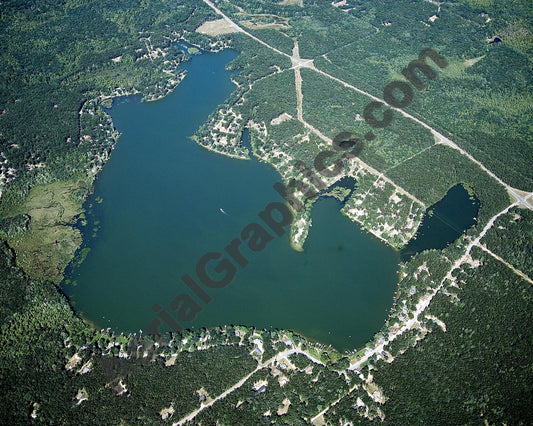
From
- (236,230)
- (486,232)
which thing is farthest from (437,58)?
(236,230)

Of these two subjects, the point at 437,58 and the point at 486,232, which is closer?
the point at 486,232

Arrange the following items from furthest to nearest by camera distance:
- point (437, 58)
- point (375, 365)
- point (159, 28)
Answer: point (159, 28)
point (437, 58)
point (375, 365)

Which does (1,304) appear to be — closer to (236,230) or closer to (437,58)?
(236,230)

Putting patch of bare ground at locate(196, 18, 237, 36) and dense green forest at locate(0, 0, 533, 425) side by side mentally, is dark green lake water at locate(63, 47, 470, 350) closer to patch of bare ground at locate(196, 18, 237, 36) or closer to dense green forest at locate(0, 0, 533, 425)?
dense green forest at locate(0, 0, 533, 425)

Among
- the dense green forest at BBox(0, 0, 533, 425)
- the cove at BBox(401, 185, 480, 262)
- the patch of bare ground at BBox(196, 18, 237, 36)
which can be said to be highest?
the patch of bare ground at BBox(196, 18, 237, 36)

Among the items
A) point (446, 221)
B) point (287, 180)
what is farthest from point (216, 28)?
point (446, 221)

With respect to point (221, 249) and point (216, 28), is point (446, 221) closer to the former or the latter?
point (221, 249)

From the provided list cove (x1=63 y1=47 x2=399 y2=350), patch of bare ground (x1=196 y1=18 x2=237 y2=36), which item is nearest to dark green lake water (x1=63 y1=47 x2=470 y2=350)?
cove (x1=63 y1=47 x2=399 y2=350)

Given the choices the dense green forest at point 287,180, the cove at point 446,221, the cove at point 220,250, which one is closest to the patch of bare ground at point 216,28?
the dense green forest at point 287,180
